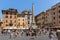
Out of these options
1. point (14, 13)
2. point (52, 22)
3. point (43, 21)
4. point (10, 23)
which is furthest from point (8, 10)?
point (52, 22)

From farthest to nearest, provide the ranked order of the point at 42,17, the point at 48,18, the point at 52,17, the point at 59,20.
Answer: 1. the point at 42,17
2. the point at 48,18
3. the point at 52,17
4. the point at 59,20

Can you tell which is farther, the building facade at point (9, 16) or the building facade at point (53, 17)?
the building facade at point (9, 16)

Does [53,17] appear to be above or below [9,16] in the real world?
below

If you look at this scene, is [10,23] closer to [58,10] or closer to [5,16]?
[5,16]

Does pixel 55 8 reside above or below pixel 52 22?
above

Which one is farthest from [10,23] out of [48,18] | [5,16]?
[48,18]

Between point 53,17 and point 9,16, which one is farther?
point 9,16

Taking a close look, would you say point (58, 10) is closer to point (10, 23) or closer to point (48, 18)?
point (48, 18)

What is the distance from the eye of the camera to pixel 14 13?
9569 cm

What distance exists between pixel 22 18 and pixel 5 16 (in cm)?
970

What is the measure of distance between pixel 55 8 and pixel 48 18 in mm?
9007

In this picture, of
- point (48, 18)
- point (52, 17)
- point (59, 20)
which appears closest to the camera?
point (59, 20)

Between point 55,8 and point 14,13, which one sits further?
point 14,13

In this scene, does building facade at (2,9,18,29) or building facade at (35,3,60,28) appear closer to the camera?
building facade at (35,3,60,28)
